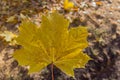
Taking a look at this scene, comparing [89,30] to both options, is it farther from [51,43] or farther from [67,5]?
[51,43]

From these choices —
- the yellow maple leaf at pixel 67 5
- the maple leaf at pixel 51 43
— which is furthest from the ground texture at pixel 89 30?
the maple leaf at pixel 51 43

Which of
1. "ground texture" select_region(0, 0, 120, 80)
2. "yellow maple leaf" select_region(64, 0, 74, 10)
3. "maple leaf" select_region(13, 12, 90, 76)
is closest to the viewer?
"maple leaf" select_region(13, 12, 90, 76)

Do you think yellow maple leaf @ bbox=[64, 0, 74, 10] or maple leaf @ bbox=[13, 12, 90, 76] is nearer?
maple leaf @ bbox=[13, 12, 90, 76]

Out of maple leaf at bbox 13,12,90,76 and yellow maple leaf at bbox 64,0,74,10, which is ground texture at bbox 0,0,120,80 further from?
maple leaf at bbox 13,12,90,76

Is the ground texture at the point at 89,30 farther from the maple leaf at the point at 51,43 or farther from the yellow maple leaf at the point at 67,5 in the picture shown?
the maple leaf at the point at 51,43

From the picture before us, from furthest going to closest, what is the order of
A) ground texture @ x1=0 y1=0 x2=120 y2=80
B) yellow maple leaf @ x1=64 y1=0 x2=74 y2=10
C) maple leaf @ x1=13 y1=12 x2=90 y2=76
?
1. yellow maple leaf @ x1=64 y1=0 x2=74 y2=10
2. ground texture @ x1=0 y1=0 x2=120 y2=80
3. maple leaf @ x1=13 y1=12 x2=90 y2=76

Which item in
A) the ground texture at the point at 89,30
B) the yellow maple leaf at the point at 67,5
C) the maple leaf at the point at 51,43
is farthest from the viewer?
the yellow maple leaf at the point at 67,5

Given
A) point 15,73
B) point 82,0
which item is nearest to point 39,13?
point 82,0

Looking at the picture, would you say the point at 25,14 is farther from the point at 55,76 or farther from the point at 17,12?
the point at 55,76

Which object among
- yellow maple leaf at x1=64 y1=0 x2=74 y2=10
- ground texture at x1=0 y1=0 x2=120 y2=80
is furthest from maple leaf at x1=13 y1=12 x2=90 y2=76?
yellow maple leaf at x1=64 y1=0 x2=74 y2=10
